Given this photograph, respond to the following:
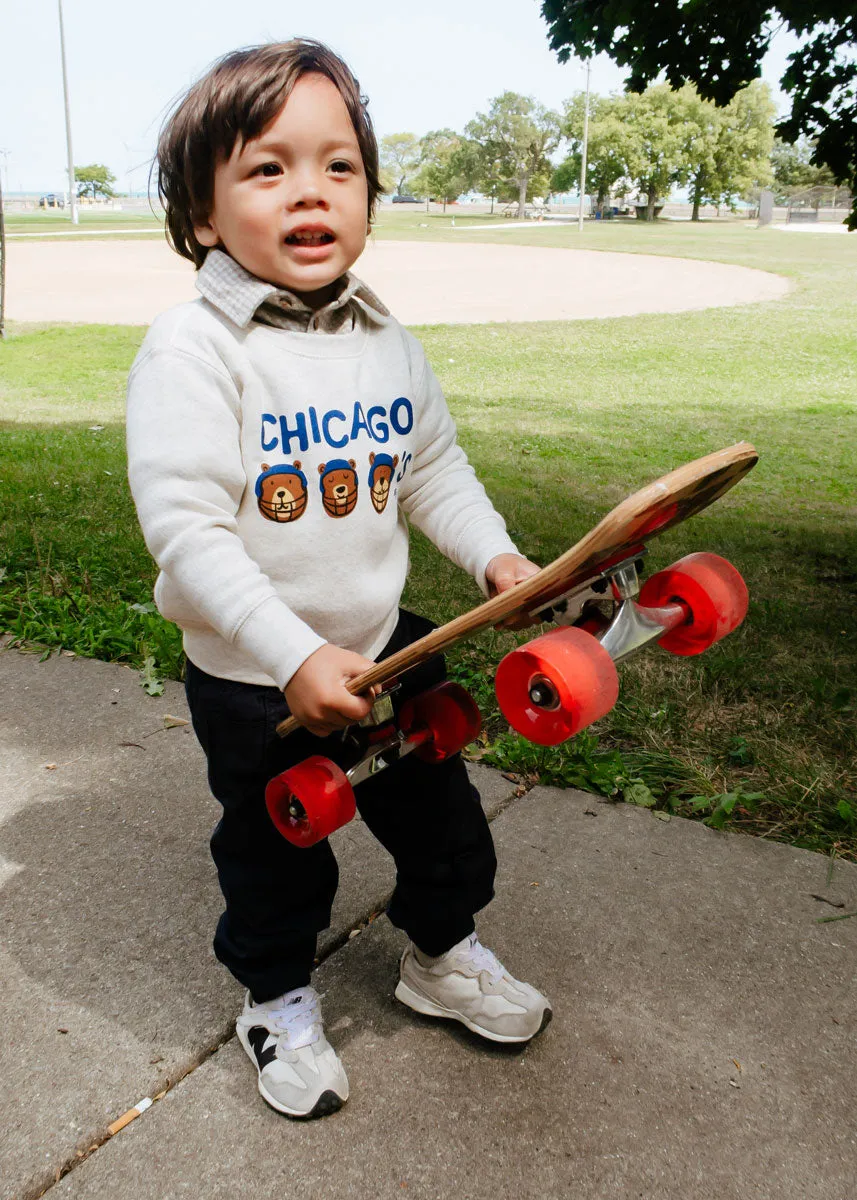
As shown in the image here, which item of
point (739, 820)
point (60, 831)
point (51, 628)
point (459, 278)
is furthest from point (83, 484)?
point (459, 278)

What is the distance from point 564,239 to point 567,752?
3558 centimetres

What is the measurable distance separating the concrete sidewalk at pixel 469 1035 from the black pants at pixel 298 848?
0.19 metres

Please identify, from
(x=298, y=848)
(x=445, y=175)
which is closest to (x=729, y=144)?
(x=445, y=175)

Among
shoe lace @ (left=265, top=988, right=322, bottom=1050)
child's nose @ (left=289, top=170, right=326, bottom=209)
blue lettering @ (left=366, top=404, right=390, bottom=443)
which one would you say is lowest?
shoe lace @ (left=265, top=988, right=322, bottom=1050)

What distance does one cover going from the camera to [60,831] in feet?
8.30

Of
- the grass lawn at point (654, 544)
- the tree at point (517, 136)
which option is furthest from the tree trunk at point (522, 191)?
the grass lawn at point (654, 544)

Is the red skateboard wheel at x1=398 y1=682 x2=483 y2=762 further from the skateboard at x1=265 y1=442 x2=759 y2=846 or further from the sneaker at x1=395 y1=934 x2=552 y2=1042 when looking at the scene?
the sneaker at x1=395 y1=934 x2=552 y2=1042

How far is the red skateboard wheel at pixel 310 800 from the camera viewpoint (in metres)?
1.61

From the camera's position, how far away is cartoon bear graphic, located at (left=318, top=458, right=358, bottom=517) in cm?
168

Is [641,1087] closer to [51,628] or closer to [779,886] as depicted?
[779,886]

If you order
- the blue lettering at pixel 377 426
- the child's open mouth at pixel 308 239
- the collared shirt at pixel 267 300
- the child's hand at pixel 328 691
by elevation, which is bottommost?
the child's hand at pixel 328 691

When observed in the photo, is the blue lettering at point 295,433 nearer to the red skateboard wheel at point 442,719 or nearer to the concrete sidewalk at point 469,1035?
the red skateboard wheel at point 442,719

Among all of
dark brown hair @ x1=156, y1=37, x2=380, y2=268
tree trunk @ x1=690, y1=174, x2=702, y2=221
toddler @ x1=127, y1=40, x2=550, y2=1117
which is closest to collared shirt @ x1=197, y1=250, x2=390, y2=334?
toddler @ x1=127, y1=40, x2=550, y2=1117

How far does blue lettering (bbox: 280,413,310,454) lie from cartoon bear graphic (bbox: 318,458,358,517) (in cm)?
4
